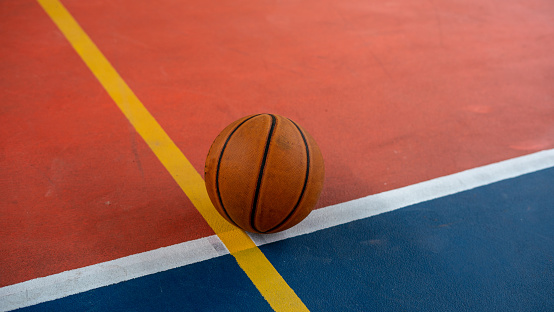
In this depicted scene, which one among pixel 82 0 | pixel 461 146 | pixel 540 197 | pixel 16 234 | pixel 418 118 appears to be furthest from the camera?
pixel 82 0

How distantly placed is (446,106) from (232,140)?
11.2 feet

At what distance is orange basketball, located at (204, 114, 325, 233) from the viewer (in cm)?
298

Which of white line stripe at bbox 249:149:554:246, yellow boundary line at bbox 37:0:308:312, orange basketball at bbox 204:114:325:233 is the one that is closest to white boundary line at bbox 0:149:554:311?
white line stripe at bbox 249:149:554:246

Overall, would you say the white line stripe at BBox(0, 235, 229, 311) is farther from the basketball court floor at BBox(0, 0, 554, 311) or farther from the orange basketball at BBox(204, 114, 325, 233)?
the orange basketball at BBox(204, 114, 325, 233)

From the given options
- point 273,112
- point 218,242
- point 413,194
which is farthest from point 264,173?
point 273,112

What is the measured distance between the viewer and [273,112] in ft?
16.1

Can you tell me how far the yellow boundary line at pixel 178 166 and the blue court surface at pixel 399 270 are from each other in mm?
80

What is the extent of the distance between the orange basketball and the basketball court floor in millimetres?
456

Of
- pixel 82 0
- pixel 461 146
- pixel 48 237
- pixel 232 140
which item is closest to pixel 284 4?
pixel 82 0

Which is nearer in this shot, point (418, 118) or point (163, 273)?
point (163, 273)

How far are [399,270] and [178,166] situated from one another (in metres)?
2.19

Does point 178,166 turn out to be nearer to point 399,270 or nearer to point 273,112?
point 273,112

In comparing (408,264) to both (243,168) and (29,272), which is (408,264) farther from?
(29,272)

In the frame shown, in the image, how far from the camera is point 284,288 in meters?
3.16
